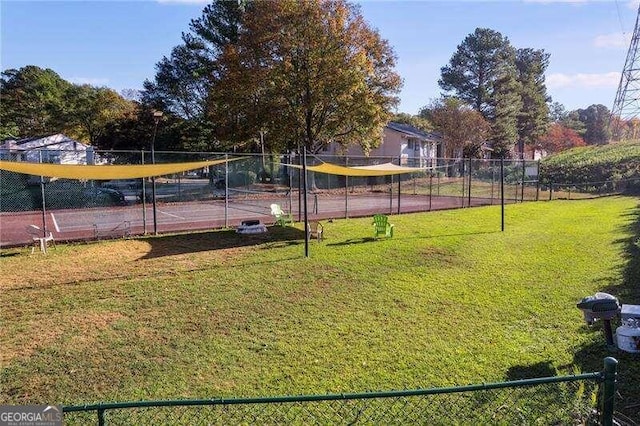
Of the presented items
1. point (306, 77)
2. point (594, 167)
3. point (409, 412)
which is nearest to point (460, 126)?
point (594, 167)

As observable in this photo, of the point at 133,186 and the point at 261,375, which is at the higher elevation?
the point at 133,186

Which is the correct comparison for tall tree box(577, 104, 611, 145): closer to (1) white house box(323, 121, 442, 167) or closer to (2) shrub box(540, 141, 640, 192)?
(2) shrub box(540, 141, 640, 192)

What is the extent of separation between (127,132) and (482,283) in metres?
37.4

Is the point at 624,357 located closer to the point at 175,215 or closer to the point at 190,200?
the point at 175,215

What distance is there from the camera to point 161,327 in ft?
21.0

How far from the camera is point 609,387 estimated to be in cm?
287

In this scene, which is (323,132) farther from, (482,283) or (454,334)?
(454,334)

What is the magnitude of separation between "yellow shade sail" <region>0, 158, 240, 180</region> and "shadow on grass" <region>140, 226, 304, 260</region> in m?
1.98

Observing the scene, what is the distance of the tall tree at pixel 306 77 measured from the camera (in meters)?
25.7

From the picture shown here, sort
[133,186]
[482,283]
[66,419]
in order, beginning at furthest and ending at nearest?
[133,186]
[482,283]
[66,419]

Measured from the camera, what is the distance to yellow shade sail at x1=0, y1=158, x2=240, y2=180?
9.68m

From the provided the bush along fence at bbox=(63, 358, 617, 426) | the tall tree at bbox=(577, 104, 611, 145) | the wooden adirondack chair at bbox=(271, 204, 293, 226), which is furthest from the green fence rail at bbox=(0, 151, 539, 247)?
the tall tree at bbox=(577, 104, 611, 145)

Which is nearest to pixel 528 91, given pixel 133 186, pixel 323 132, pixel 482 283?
pixel 323 132

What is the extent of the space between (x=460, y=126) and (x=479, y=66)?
460 inches
